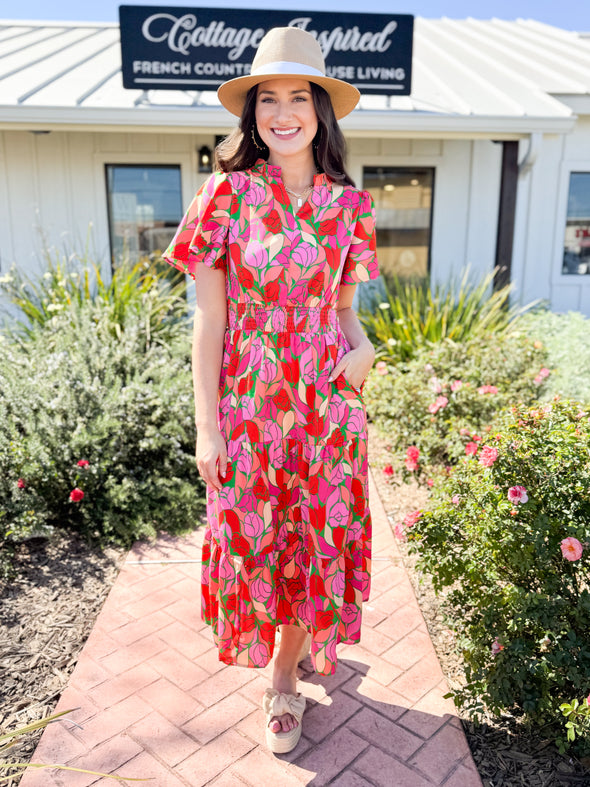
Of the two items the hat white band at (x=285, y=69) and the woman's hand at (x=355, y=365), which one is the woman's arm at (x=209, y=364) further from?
the hat white band at (x=285, y=69)

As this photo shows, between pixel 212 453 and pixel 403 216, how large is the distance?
5.94 m

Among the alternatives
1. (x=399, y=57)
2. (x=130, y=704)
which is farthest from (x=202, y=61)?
(x=130, y=704)

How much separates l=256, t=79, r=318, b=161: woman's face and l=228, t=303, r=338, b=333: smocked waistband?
0.45 meters

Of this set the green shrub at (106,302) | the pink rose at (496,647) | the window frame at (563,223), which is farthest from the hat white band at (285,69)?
the window frame at (563,223)

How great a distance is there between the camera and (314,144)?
184 cm

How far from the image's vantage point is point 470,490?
212 cm

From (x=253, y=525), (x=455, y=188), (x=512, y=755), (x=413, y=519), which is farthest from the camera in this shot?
(x=455, y=188)

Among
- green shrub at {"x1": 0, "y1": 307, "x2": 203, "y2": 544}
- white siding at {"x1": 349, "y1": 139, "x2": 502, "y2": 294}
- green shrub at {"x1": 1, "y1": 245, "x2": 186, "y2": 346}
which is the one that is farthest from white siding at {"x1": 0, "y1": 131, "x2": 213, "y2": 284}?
green shrub at {"x1": 0, "y1": 307, "x2": 203, "y2": 544}

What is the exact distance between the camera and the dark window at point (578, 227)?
7.07 m

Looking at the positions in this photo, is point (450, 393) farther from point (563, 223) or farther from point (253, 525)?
point (563, 223)

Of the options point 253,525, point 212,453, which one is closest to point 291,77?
point 212,453

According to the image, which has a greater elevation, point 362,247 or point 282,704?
point 362,247

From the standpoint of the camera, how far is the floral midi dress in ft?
5.49

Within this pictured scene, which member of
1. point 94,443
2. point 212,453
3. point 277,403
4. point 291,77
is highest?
point 291,77
